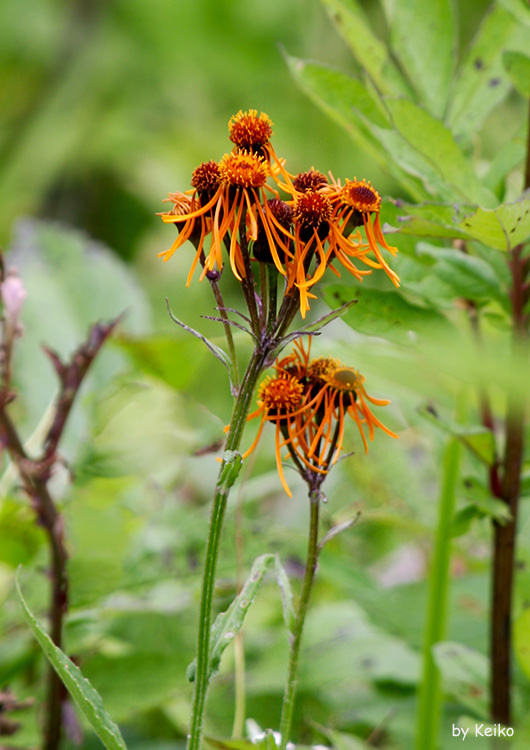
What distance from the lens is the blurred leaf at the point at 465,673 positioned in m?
0.40

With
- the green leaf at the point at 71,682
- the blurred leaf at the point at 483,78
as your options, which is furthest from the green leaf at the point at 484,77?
the green leaf at the point at 71,682

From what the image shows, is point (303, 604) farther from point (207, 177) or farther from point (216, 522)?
point (207, 177)

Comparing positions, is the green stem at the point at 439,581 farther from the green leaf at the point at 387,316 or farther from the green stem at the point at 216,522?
the green stem at the point at 216,522

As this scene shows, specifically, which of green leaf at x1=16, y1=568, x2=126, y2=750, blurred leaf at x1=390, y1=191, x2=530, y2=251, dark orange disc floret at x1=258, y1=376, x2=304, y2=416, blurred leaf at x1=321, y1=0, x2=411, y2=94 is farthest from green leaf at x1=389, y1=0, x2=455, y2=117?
green leaf at x1=16, y1=568, x2=126, y2=750

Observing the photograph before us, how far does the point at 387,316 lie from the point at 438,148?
3.2 inches

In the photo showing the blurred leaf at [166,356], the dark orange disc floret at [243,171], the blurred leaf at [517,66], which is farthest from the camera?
the blurred leaf at [166,356]

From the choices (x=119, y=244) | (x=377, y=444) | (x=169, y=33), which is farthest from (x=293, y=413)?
(x=169, y=33)

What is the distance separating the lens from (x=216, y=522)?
0.82 feet

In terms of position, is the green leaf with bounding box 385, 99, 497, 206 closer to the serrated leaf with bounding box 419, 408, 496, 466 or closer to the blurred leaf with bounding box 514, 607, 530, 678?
the serrated leaf with bounding box 419, 408, 496, 466

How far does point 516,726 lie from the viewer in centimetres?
42

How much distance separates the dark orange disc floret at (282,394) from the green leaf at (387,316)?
6 cm

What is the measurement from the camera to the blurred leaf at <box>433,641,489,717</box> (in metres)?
0.40

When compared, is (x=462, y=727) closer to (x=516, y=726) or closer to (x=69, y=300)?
(x=516, y=726)

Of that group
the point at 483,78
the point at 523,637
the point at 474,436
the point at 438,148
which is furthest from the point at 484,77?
the point at 523,637
